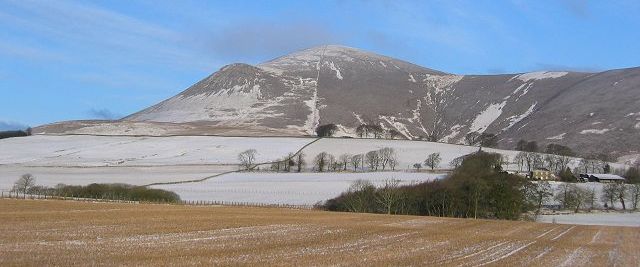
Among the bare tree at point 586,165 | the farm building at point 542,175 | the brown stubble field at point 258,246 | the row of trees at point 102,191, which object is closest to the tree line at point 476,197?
the farm building at point 542,175

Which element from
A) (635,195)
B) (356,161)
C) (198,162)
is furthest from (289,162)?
(635,195)

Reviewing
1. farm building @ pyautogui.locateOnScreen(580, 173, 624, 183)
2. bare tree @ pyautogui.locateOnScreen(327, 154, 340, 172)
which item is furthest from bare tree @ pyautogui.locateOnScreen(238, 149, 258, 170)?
farm building @ pyautogui.locateOnScreen(580, 173, 624, 183)

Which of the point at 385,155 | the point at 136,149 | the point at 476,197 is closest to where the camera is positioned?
the point at 476,197

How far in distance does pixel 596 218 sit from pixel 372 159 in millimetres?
63955

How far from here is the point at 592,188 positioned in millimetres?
117938

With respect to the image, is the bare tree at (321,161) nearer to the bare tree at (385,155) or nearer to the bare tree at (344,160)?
the bare tree at (344,160)

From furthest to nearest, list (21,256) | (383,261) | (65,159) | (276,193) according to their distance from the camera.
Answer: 1. (65,159)
2. (276,193)
3. (383,261)
4. (21,256)

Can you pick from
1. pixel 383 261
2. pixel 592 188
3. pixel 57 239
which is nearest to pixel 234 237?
pixel 57 239

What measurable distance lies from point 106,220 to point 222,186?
69.7 m

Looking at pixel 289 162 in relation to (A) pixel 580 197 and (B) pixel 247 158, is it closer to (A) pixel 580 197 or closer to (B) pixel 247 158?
(B) pixel 247 158

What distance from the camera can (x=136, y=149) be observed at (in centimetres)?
16175

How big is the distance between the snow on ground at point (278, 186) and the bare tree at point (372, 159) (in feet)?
51.1

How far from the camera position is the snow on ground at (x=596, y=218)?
285 ft

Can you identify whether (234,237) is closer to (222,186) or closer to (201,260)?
(201,260)
